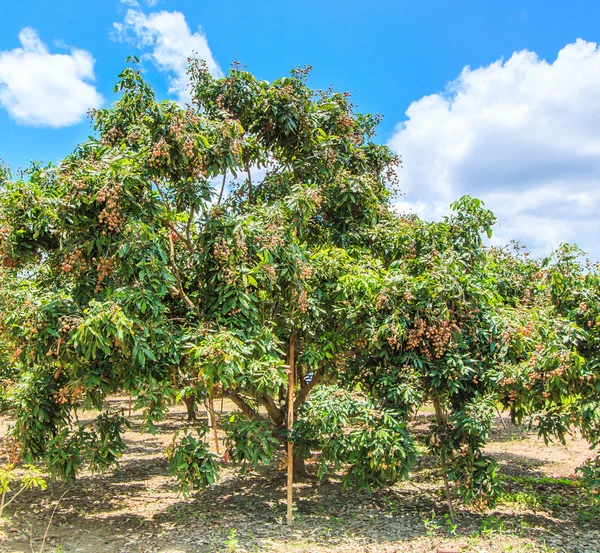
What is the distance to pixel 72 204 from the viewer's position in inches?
159

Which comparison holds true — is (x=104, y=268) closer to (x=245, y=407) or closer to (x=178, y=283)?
(x=178, y=283)

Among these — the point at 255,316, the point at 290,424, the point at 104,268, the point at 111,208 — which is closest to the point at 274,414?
the point at 290,424

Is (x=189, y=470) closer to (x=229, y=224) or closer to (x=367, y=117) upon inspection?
(x=229, y=224)

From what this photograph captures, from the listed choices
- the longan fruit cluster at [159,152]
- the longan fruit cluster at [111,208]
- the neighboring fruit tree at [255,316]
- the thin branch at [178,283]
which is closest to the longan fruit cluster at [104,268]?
the neighboring fruit tree at [255,316]

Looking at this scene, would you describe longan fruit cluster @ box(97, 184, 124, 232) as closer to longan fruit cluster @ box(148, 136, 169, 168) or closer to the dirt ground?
longan fruit cluster @ box(148, 136, 169, 168)

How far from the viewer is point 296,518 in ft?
17.6

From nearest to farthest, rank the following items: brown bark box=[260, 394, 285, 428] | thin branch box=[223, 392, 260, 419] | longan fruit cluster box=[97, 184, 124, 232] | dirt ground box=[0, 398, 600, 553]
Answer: longan fruit cluster box=[97, 184, 124, 232] → dirt ground box=[0, 398, 600, 553] → thin branch box=[223, 392, 260, 419] → brown bark box=[260, 394, 285, 428]

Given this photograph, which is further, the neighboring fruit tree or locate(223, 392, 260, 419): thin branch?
locate(223, 392, 260, 419): thin branch

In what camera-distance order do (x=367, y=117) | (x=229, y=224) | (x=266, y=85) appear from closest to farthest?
(x=229, y=224)
(x=266, y=85)
(x=367, y=117)

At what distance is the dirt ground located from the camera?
467 cm

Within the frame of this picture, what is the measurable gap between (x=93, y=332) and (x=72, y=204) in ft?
3.74

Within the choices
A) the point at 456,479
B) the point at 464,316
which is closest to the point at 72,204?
the point at 464,316

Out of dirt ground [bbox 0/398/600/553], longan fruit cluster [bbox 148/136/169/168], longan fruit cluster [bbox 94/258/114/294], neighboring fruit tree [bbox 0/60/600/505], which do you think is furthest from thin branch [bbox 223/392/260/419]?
longan fruit cluster [bbox 148/136/169/168]

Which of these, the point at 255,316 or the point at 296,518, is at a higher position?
the point at 255,316
